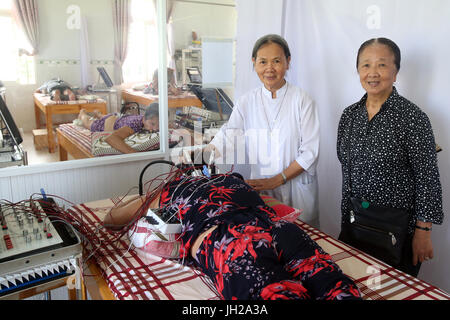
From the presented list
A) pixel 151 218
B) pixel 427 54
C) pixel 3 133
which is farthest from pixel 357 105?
pixel 3 133

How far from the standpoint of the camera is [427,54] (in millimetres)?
1726

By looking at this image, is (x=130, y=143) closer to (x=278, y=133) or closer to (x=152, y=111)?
(x=152, y=111)

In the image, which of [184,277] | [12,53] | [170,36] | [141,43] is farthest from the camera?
[170,36]

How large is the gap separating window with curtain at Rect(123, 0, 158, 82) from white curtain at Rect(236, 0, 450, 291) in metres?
0.63

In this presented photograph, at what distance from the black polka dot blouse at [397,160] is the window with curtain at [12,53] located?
1648 mm

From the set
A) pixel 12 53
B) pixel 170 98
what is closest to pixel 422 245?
pixel 170 98

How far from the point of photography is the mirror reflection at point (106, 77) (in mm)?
1796

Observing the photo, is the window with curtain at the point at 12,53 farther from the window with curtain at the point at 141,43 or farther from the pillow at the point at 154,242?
the pillow at the point at 154,242

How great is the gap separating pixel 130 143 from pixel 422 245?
5.56ft

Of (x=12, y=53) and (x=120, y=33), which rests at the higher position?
(x=120, y=33)

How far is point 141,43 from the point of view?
7.10ft

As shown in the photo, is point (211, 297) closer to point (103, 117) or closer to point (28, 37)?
point (103, 117)

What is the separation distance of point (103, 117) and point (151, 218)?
96cm
